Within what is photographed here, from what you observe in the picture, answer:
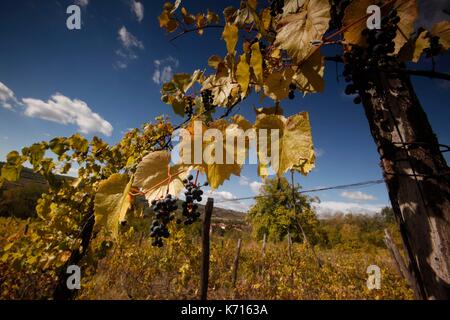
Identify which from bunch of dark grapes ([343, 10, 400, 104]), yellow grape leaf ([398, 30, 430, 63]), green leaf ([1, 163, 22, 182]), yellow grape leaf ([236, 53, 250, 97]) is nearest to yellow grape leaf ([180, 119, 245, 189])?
yellow grape leaf ([236, 53, 250, 97])

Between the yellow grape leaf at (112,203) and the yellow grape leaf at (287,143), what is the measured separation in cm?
60

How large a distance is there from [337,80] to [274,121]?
2.04ft

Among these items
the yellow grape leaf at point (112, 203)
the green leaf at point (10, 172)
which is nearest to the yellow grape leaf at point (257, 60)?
the yellow grape leaf at point (112, 203)

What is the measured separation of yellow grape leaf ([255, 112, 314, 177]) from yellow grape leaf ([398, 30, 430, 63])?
67 cm

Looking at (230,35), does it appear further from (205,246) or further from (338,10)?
(205,246)

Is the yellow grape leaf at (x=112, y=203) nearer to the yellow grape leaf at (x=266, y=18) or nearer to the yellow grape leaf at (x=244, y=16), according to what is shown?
the yellow grape leaf at (x=244, y=16)

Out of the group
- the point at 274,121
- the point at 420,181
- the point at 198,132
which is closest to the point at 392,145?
the point at 420,181

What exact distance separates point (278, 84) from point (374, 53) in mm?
393

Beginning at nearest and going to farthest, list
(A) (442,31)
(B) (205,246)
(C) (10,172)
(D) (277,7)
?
1. (A) (442,31)
2. (D) (277,7)
3. (C) (10,172)
4. (B) (205,246)

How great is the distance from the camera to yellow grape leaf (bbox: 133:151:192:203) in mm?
984

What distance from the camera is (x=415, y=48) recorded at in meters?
1.09

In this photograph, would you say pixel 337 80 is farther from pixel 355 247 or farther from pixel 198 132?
pixel 355 247

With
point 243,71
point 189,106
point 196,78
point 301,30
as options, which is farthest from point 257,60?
point 189,106

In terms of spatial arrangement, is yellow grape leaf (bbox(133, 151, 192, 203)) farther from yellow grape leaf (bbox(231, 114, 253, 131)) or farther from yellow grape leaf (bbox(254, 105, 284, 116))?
yellow grape leaf (bbox(254, 105, 284, 116))
